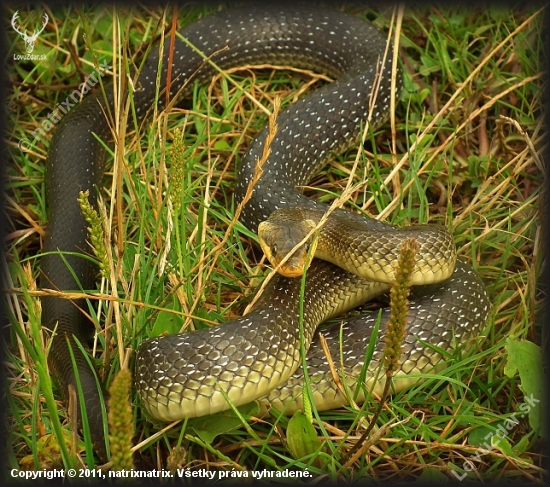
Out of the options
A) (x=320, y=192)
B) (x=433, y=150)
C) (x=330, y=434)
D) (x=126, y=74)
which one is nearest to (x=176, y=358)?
(x=330, y=434)

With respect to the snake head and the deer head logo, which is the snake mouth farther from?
the deer head logo

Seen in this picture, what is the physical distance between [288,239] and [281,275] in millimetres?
222

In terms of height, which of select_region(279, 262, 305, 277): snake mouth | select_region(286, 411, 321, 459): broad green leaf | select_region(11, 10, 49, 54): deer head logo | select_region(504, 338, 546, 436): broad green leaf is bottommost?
select_region(286, 411, 321, 459): broad green leaf

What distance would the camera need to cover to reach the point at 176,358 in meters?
3.90

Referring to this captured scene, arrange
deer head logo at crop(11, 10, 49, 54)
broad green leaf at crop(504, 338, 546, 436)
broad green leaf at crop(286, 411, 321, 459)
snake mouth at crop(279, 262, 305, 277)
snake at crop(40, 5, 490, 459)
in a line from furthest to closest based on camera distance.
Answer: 1. deer head logo at crop(11, 10, 49, 54)
2. snake mouth at crop(279, 262, 305, 277)
3. broad green leaf at crop(504, 338, 546, 436)
4. snake at crop(40, 5, 490, 459)
5. broad green leaf at crop(286, 411, 321, 459)

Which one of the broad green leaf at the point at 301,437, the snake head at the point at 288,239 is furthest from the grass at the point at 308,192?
the snake head at the point at 288,239

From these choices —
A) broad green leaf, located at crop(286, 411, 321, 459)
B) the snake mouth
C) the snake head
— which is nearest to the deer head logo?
the snake head

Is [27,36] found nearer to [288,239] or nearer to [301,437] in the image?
[288,239]

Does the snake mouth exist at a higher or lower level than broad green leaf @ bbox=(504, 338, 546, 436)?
higher

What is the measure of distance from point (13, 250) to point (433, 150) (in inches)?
131

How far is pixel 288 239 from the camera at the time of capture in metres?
4.55

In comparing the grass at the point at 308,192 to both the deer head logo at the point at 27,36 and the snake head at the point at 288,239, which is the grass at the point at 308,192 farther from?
the snake head at the point at 288,239

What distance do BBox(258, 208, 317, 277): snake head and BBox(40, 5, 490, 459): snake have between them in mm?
88

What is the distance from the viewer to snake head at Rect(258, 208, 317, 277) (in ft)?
14.0
